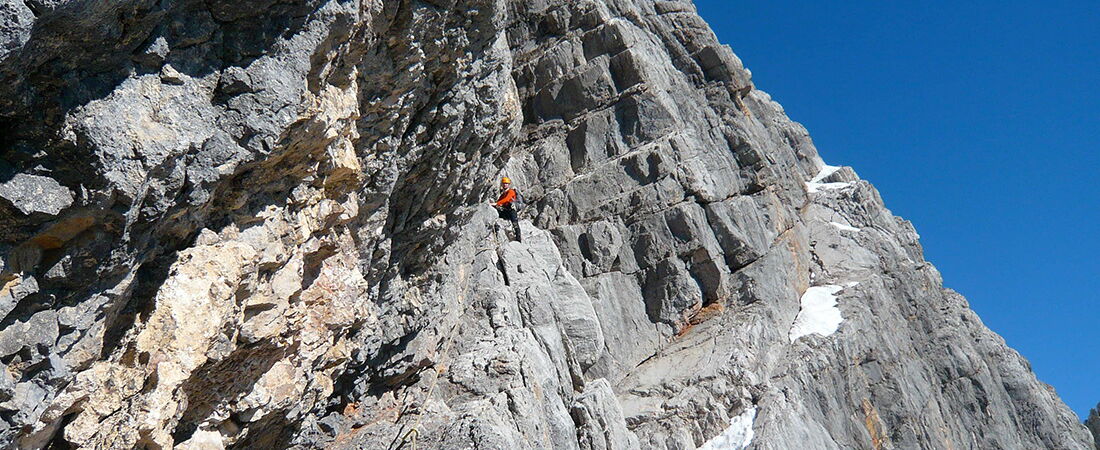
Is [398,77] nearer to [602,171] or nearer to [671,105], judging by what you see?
[602,171]

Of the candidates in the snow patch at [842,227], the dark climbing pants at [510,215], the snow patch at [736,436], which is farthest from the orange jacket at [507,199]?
the snow patch at [842,227]

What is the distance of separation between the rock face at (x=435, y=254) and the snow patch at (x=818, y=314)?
0.15 m

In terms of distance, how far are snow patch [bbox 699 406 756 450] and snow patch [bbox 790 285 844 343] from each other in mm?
5839

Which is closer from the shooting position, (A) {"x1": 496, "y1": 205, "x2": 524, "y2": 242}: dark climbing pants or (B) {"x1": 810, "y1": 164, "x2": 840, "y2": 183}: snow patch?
(A) {"x1": 496, "y1": 205, "x2": 524, "y2": 242}: dark climbing pants

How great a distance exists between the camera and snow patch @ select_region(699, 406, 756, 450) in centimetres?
2494

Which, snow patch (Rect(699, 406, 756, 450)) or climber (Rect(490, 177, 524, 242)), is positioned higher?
climber (Rect(490, 177, 524, 242))

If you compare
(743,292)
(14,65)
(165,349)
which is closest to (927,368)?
(743,292)

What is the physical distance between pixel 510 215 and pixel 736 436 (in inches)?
378

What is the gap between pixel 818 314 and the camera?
32625mm

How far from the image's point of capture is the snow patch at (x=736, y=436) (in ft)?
81.8

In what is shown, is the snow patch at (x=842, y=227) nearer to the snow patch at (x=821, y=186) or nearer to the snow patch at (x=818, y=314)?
the snow patch at (x=821, y=186)

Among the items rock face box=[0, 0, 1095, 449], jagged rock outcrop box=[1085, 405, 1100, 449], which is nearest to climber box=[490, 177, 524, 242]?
rock face box=[0, 0, 1095, 449]

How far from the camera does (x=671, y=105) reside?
1389 inches

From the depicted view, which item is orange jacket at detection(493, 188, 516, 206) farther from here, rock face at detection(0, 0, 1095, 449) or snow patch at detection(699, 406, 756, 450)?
snow patch at detection(699, 406, 756, 450)
